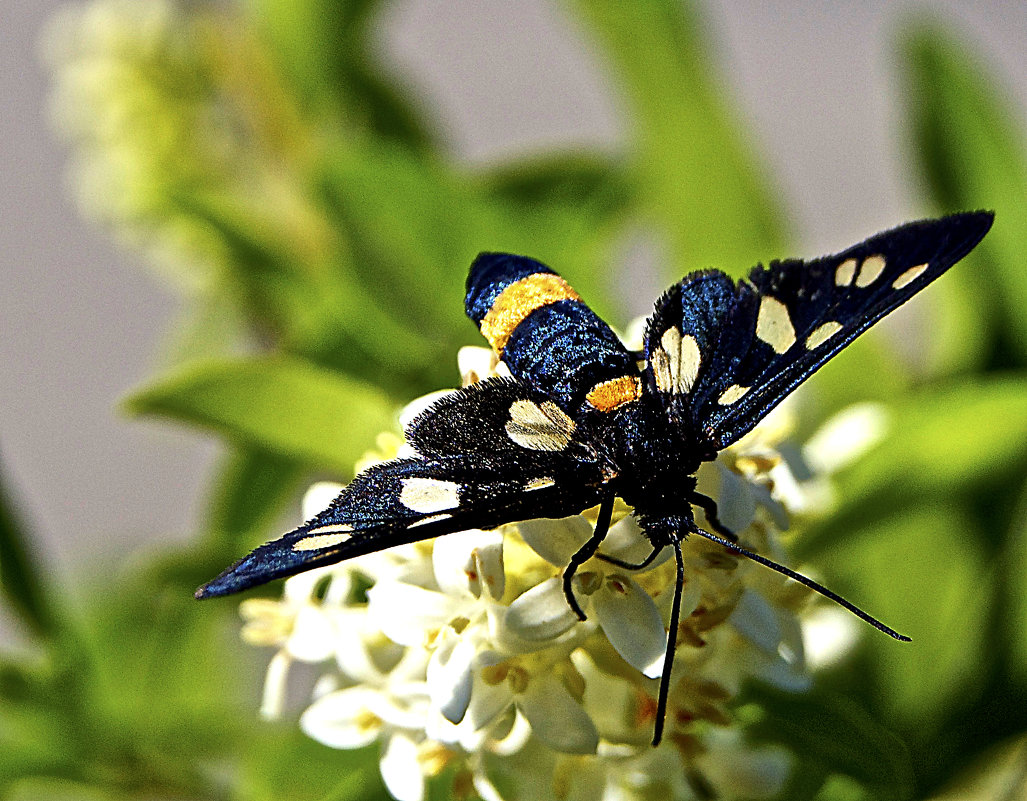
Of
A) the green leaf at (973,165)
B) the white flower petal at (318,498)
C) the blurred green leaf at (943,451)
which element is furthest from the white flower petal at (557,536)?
the green leaf at (973,165)

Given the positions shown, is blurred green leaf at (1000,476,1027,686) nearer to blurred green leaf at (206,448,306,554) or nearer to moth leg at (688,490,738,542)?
moth leg at (688,490,738,542)

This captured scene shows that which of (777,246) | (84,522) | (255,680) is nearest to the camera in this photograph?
(777,246)

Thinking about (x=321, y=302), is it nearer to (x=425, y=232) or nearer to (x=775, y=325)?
(x=425, y=232)

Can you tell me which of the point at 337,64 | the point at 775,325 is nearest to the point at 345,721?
the point at 775,325

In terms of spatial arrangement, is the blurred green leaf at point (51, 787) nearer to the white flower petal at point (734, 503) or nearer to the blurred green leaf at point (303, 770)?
the blurred green leaf at point (303, 770)

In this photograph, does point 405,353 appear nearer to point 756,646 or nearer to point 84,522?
point 756,646

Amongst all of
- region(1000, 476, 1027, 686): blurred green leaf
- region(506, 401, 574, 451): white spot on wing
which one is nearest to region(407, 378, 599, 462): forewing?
region(506, 401, 574, 451): white spot on wing

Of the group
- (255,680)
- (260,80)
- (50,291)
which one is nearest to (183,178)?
(260,80)
